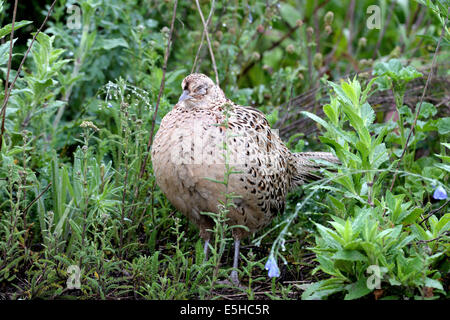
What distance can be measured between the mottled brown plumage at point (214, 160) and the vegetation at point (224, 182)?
17cm

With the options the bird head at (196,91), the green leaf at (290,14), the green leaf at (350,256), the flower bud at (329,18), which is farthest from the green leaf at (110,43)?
the green leaf at (290,14)

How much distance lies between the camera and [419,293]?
2.76 m

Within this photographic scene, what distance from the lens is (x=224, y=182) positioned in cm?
301

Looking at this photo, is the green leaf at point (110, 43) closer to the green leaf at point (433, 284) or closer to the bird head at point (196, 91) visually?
the bird head at point (196, 91)

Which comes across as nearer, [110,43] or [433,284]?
[433,284]

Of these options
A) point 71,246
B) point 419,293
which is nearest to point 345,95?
point 419,293

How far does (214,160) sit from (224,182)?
0.24 metres

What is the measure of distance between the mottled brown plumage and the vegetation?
17 centimetres

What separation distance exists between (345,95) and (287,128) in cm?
162

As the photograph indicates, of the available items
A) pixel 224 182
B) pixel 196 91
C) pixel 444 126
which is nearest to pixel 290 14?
pixel 444 126

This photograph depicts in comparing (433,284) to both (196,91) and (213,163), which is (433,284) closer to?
(213,163)

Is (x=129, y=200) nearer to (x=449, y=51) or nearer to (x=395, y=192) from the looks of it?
(x=395, y=192)

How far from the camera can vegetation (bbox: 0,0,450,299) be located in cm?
285

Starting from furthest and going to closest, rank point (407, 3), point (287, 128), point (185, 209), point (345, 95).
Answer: point (407, 3) < point (287, 128) < point (185, 209) < point (345, 95)
